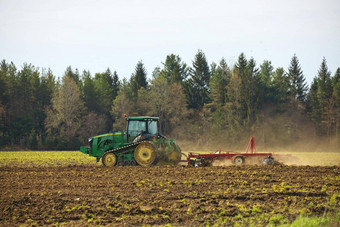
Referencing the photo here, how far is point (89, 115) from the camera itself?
222 feet

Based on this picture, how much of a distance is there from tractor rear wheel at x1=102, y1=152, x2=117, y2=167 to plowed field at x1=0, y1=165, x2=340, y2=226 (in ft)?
9.97

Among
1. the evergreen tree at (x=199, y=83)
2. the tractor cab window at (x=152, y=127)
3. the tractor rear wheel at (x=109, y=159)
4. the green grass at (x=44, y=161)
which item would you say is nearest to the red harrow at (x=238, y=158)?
the tractor cab window at (x=152, y=127)

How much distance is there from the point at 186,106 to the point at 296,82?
62.1 ft

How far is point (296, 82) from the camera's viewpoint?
70750 mm

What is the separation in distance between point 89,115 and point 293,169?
170ft

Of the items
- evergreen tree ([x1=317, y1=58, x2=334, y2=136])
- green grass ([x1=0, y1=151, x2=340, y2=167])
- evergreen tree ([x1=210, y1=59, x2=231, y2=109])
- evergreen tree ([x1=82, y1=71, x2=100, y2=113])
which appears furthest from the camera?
evergreen tree ([x1=82, y1=71, x2=100, y2=113])

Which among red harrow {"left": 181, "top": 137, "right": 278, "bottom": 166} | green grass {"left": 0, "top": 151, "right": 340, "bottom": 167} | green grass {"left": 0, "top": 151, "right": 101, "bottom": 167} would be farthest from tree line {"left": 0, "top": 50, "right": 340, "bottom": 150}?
red harrow {"left": 181, "top": 137, "right": 278, "bottom": 166}

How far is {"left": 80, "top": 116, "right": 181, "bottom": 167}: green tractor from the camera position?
21.0 meters

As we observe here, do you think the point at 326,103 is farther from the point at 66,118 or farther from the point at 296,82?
the point at 66,118

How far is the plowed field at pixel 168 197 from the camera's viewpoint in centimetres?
1027

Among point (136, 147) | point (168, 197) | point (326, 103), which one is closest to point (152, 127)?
point (136, 147)

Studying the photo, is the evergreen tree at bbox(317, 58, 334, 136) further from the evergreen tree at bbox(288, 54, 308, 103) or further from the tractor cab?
the tractor cab

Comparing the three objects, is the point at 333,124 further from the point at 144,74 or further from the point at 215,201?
the point at 215,201

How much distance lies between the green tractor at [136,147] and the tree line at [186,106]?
33524mm
